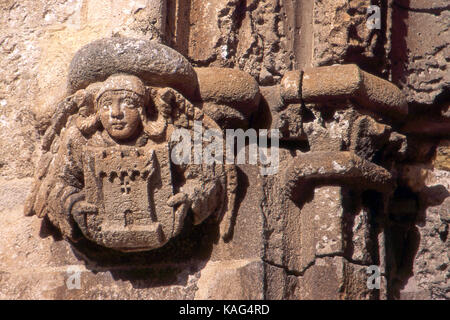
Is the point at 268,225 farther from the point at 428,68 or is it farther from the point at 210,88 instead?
the point at 428,68

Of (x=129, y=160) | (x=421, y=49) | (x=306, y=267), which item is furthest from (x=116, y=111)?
(x=421, y=49)

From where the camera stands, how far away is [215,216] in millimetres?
3783

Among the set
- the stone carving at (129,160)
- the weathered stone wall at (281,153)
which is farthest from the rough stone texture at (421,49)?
the stone carving at (129,160)

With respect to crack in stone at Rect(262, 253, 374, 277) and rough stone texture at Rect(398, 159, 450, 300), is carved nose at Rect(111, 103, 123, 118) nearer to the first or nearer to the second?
crack in stone at Rect(262, 253, 374, 277)

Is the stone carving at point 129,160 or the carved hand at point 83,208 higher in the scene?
the stone carving at point 129,160

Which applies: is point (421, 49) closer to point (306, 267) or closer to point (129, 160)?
point (306, 267)

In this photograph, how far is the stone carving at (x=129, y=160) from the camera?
11.9ft

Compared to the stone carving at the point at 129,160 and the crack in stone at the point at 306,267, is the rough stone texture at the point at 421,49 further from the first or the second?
the stone carving at the point at 129,160

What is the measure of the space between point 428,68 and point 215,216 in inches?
42.3

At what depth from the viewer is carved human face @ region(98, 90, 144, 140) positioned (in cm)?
361

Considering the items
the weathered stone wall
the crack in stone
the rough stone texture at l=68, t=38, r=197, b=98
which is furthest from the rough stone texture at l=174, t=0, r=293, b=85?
the crack in stone

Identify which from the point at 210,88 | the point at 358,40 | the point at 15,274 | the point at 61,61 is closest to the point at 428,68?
the point at 358,40

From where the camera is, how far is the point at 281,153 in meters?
3.96

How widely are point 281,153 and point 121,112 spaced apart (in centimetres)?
65
